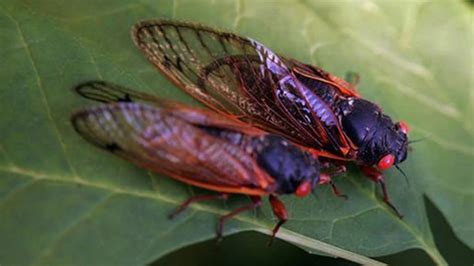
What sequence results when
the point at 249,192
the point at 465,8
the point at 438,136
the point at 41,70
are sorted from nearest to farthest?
the point at 41,70 < the point at 249,192 < the point at 438,136 < the point at 465,8

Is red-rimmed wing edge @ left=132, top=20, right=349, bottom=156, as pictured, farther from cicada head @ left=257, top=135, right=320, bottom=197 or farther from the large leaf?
cicada head @ left=257, top=135, right=320, bottom=197

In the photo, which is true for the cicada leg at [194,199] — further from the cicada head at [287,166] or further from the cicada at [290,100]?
the cicada at [290,100]

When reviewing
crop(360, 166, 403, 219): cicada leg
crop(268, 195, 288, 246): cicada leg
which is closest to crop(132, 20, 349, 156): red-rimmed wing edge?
crop(360, 166, 403, 219): cicada leg

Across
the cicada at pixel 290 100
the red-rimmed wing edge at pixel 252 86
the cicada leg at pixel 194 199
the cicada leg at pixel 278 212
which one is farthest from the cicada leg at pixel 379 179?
the cicada leg at pixel 194 199

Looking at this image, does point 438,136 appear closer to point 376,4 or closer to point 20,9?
point 376,4

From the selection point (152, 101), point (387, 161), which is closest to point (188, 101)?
point (152, 101)

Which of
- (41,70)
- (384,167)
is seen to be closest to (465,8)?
(384,167)
